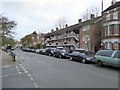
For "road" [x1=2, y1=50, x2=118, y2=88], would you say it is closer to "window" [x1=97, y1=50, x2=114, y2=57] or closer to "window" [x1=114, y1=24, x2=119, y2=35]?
"window" [x1=97, y1=50, x2=114, y2=57]

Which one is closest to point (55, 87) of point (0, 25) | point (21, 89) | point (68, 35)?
point (21, 89)

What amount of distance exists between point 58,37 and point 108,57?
201 ft

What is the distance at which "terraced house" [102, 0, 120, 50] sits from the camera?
42.5 m

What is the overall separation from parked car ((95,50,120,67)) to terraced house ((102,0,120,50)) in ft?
71.1

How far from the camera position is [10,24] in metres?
36.9

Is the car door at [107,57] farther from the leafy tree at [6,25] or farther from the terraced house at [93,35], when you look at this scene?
the terraced house at [93,35]

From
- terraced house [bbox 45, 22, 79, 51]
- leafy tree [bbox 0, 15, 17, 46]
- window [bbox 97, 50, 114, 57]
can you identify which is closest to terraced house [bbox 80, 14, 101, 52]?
terraced house [bbox 45, 22, 79, 51]

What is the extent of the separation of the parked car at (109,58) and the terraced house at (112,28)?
71.1ft

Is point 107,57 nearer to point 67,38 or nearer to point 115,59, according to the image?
point 115,59

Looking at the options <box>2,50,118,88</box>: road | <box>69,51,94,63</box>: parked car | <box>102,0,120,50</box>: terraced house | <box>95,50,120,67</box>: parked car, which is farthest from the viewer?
<box>102,0,120,50</box>: terraced house

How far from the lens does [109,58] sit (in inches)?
785

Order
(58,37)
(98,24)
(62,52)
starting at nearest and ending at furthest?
(62,52) → (98,24) → (58,37)

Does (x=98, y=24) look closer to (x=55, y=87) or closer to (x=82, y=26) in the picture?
(x=82, y=26)

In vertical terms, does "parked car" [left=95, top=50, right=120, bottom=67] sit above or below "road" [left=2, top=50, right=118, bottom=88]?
above
